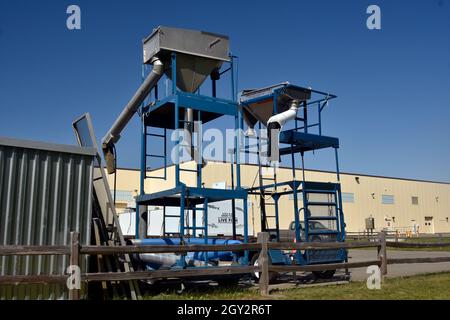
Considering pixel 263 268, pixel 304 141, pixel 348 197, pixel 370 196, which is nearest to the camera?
pixel 263 268

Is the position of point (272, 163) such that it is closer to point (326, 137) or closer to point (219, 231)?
point (326, 137)

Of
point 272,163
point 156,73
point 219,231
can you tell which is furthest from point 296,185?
point 219,231

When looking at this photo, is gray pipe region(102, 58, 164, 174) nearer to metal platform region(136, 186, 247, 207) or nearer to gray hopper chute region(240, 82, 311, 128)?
metal platform region(136, 186, 247, 207)

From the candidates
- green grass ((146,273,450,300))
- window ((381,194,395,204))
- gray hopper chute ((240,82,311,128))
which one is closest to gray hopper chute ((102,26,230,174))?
gray hopper chute ((240,82,311,128))

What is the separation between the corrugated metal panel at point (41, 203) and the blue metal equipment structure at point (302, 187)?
602cm

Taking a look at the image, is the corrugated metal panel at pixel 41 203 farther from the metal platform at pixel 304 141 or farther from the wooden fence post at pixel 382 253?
the wooden fence post at pixel 382 253

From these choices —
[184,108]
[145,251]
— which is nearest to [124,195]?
[184,108]

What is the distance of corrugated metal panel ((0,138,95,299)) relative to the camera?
8648mm

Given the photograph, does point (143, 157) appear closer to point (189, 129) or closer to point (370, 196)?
point (189, 129)

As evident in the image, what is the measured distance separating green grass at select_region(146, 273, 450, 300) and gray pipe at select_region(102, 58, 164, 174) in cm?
604

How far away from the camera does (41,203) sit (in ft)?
29.6

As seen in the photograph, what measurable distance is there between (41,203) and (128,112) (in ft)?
20.3

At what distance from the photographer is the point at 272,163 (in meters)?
15.3
